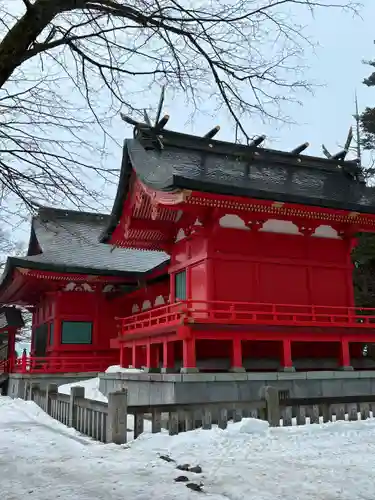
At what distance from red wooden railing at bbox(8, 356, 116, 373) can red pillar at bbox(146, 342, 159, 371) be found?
564 cm

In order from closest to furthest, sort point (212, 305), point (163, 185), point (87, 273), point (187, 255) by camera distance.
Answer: point (163, 185) < point (212, 305) < point (187, 255) < point (87, 273)

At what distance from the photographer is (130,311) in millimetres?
22688

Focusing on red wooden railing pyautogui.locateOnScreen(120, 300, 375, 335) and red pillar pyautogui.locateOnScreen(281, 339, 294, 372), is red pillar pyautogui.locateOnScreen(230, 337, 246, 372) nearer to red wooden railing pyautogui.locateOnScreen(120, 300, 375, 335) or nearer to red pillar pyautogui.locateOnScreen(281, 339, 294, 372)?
red wooden railing pyautogui.locateOnScreen(120, 300, 375, 335)

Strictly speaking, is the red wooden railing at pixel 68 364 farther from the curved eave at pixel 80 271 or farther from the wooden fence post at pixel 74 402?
the wooden fence post at pixel 74 402

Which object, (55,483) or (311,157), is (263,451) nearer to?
(55,483)

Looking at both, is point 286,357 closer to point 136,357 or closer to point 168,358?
point 168,358

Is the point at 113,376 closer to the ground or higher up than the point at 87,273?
closer to the ground

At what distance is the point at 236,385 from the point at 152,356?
4641mm

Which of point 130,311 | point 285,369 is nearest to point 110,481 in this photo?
point 285,369

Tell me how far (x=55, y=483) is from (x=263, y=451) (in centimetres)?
307

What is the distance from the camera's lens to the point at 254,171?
16172 mm

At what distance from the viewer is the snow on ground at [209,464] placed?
5223mm

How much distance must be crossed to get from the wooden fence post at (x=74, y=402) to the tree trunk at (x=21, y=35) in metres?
6.67

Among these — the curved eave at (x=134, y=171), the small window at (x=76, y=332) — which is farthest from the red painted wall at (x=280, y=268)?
the small window at (x=76, y=332)
